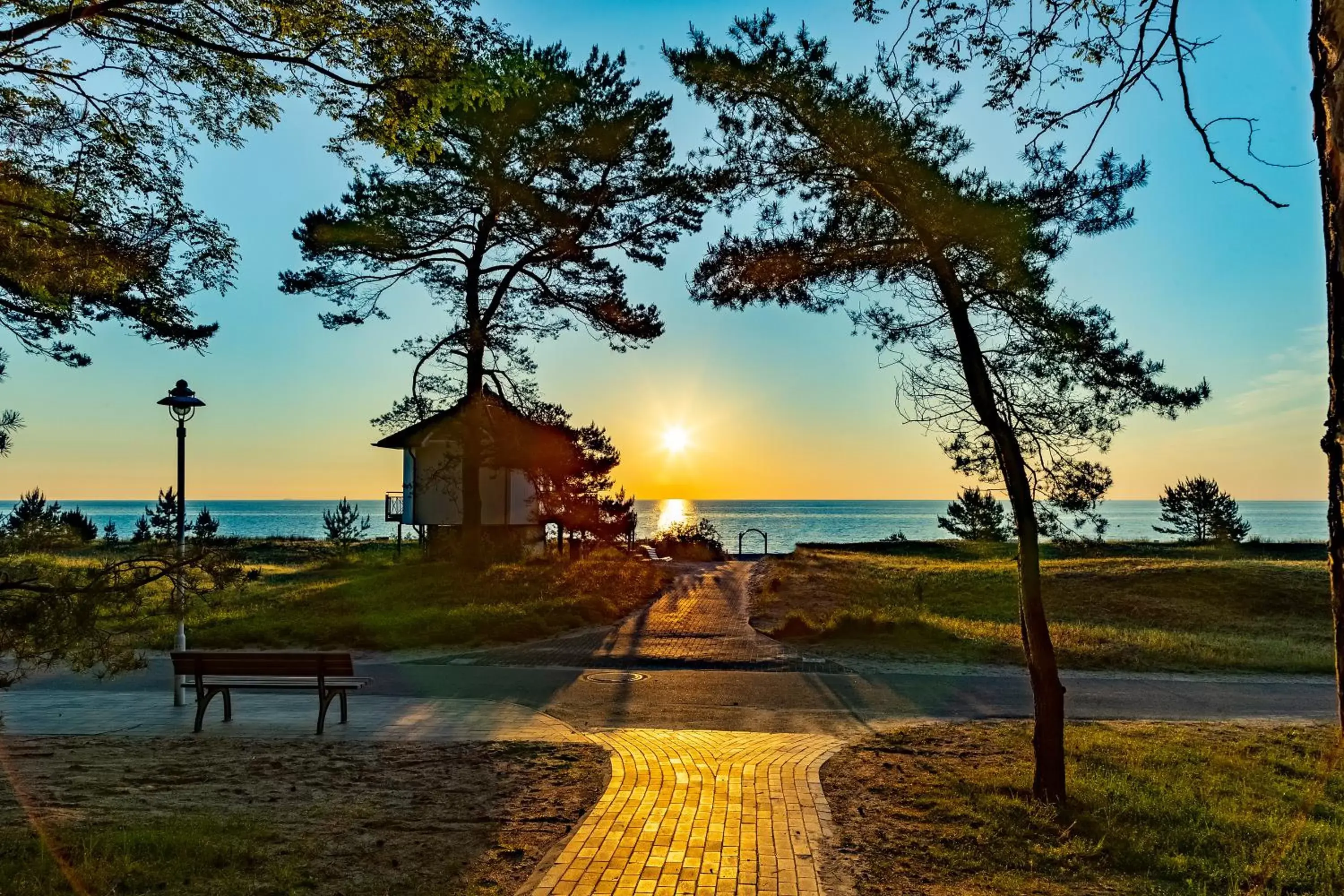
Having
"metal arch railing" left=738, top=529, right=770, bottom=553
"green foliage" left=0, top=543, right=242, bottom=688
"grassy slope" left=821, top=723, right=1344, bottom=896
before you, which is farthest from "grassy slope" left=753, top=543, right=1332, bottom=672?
"metal arch railing" left=738, top=529, right=770, bottom=553

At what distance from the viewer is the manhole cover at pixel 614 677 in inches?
466

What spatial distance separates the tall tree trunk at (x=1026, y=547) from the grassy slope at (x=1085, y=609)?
755 cm

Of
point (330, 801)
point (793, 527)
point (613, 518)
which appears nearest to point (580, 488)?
point (613, 518)

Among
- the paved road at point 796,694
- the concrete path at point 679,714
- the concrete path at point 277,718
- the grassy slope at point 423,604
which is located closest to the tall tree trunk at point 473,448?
the grassy slope at point 423,604

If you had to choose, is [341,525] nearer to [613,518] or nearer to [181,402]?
[613,518]

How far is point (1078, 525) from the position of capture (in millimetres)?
7457

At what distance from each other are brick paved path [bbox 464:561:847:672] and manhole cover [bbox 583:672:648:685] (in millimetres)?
631

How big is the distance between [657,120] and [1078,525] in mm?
18828

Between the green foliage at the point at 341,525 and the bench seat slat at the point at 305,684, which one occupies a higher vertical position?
the green foliage at the point at 341,525

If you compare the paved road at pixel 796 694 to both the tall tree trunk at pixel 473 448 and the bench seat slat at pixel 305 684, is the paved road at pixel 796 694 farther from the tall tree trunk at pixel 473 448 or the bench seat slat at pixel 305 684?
the tall tree trunk at pixel 473 448

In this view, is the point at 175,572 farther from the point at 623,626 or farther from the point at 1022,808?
the point at 623,626

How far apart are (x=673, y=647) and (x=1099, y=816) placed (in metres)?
9.13

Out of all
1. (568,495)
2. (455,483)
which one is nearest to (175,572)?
(568,495)

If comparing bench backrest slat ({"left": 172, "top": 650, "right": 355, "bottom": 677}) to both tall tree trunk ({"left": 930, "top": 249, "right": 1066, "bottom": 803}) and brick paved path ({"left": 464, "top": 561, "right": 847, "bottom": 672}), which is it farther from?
tall tree trunk ({"left": 930, "top": 249, "right": 1066, "bottom": 803})
